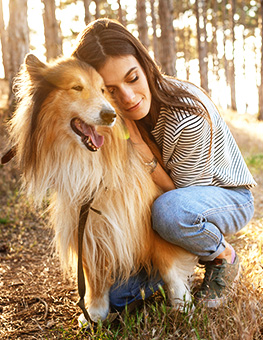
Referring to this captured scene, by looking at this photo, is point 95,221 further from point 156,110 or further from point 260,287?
point 260,287

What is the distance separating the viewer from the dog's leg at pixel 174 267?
238cm

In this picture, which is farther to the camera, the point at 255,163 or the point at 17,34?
the point at 255,163

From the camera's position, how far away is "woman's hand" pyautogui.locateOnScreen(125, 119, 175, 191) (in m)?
2.46

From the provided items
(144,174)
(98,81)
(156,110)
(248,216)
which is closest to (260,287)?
(248,216)

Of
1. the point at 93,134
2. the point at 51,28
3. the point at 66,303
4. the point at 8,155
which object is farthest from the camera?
the point at 51,28

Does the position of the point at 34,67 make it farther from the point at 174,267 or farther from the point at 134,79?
the point at 174,267

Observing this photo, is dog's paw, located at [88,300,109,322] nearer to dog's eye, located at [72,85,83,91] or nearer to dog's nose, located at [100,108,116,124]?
dog's nose, located at [100,108,116,124]

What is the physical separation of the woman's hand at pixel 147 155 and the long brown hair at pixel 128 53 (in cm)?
18

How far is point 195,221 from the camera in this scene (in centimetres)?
233

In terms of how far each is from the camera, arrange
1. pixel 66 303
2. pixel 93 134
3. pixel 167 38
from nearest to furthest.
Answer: pixel 93 134 < pixel 66 303 < pixel 167 38

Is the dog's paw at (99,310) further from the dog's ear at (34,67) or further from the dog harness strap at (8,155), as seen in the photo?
the dog's ear at (34,67)

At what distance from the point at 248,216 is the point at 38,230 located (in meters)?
2.55

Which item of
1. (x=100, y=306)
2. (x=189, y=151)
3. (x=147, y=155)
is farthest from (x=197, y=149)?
(x=100, y=306)

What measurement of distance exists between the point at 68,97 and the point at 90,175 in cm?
48
